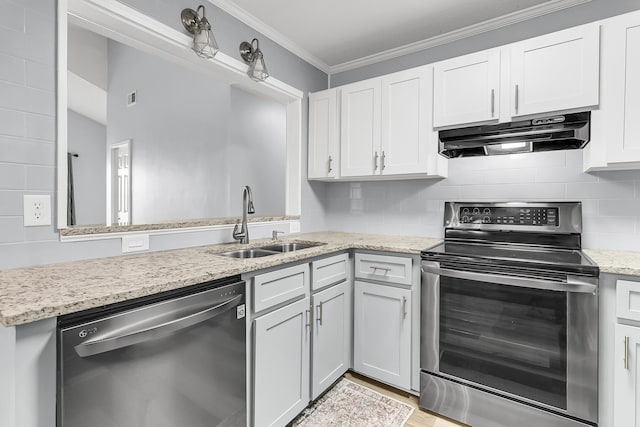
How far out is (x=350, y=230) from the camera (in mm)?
2938

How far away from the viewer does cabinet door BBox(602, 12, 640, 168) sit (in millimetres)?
1563

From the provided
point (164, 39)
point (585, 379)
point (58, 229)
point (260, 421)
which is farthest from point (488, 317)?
point (164, 39)

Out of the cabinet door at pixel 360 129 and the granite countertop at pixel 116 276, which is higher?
the cabinet door at pixel 360 129

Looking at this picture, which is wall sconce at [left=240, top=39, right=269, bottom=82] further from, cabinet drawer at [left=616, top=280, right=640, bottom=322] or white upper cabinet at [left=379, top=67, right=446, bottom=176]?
cabinet drawer at [left=616, top=280, right=640, bottom=322]

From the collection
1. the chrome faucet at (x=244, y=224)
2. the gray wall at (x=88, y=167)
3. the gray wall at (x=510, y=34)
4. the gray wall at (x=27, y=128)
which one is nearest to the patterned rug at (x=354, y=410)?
the chrome faucet at (x=244, y=224)

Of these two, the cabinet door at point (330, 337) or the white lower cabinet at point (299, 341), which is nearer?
the white lower cabinet at point (299, 341)

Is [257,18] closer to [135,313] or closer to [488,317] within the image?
[135,313]

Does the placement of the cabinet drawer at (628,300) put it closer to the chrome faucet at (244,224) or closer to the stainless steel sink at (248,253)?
the stainless steel sink at (248,253)

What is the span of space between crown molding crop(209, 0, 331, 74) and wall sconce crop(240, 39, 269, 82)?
168 millimetres

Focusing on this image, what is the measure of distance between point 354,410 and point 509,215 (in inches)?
62.6

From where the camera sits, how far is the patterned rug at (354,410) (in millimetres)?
1736

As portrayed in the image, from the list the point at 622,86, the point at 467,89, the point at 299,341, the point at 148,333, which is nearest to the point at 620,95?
the point at 622,86

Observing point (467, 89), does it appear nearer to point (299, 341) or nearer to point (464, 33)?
point (464, 33)

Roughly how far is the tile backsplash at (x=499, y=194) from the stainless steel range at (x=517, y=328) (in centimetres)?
13
